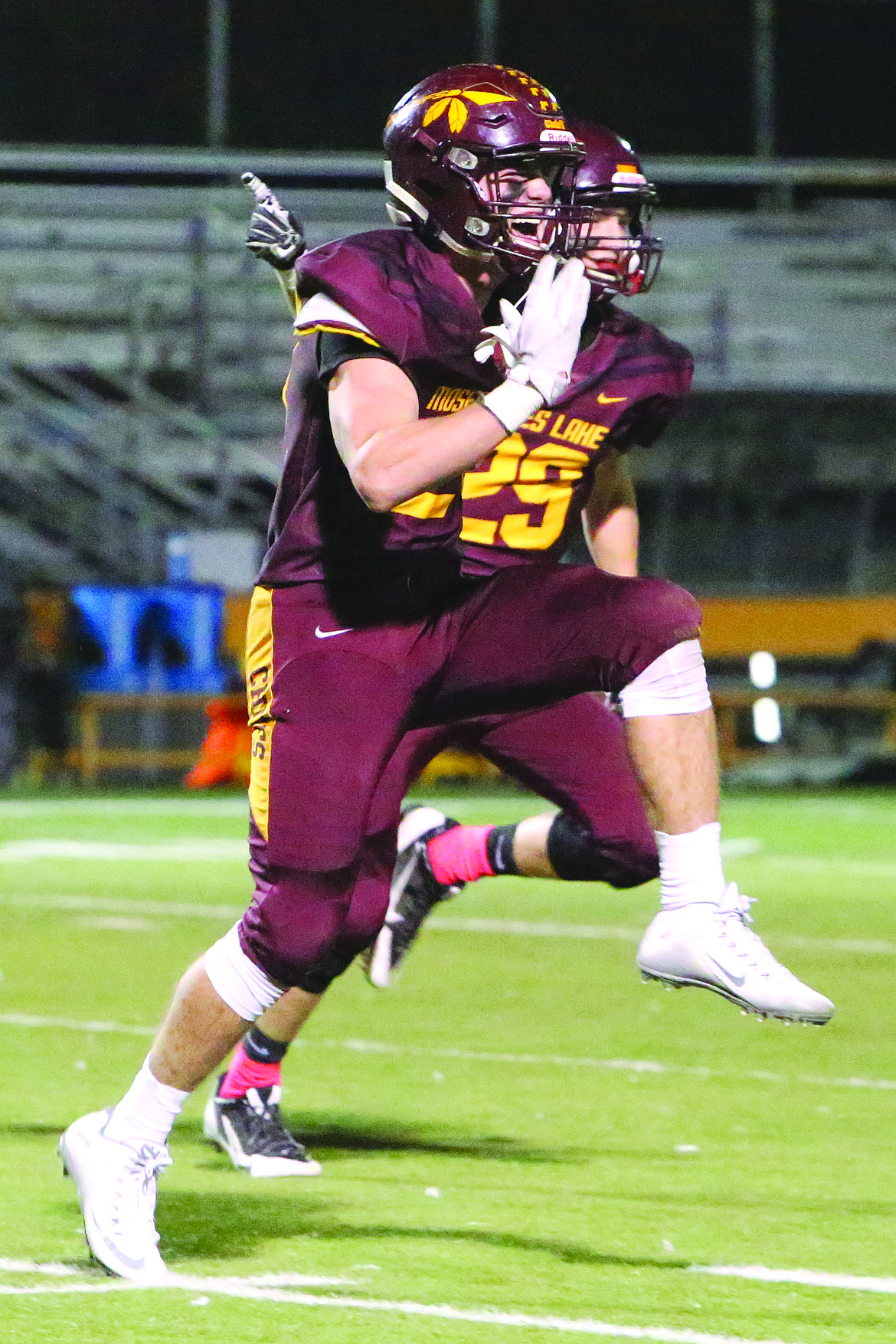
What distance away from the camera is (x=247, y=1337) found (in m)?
2.75

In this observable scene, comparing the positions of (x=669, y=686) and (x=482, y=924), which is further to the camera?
(x=482, y=924)

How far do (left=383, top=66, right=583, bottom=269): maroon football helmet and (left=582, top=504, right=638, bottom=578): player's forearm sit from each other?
3.40 feet

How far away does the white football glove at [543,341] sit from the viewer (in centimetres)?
307

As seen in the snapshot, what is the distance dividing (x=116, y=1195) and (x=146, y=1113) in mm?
151

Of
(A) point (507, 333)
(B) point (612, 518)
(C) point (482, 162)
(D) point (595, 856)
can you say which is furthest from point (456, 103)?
(D) point (595, 856)

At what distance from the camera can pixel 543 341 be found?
310 cm

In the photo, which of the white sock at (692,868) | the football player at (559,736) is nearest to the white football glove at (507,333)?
the football player at (559,736)

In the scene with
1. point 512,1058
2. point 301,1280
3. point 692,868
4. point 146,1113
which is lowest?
point 512,1058

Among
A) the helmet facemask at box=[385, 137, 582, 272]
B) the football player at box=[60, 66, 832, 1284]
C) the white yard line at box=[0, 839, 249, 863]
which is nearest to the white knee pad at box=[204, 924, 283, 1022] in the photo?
the football player at box=[60, 66, 832, 1284]

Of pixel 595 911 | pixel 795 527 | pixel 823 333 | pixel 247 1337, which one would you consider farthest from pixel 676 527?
pixel 247 1337

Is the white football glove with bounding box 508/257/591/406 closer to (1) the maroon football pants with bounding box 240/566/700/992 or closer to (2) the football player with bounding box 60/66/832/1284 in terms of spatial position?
(2) the football player with bounding box 60/66/832/1284

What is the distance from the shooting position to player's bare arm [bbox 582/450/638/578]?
4270 mm

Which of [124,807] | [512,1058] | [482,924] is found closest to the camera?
[512,1058]

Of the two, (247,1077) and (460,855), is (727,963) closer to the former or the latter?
(247,1077)
